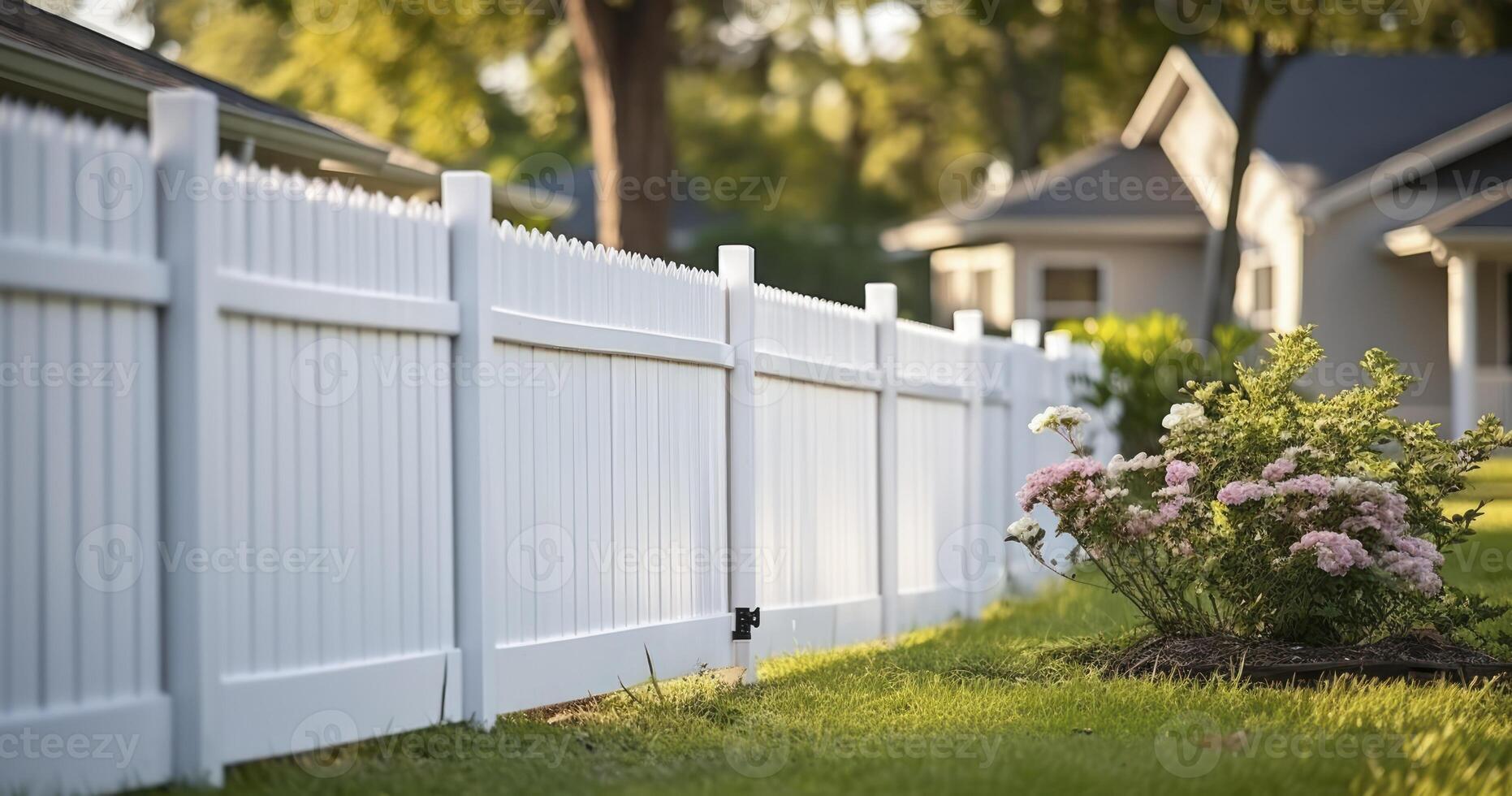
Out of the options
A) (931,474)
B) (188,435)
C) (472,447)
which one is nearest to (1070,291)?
(931,474)

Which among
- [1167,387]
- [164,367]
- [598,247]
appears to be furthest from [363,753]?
[1167,387]

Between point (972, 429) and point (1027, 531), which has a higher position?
point (972, 429)

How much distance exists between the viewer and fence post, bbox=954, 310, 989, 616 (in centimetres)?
990

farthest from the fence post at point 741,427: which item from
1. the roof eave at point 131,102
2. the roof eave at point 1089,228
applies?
the roof eave at point 1089,228

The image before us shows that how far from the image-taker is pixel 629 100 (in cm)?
1923

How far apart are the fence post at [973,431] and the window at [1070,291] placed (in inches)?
589

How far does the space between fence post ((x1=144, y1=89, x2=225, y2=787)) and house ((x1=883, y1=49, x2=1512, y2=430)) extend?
60.1 feet

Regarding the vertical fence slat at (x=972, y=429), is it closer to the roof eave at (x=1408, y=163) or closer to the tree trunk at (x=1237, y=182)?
the tree trunk at (x=1237, y=182)

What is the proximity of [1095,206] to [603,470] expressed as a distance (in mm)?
19434

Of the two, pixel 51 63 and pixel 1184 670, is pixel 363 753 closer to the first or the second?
pixel 1184 670

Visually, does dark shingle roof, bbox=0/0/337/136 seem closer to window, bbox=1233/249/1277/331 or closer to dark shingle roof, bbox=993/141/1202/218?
dark shingle roof, bbox=993/141/1202/218

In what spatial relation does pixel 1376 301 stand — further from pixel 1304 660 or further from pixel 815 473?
pixel 1304 660

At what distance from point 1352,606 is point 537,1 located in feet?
58.9

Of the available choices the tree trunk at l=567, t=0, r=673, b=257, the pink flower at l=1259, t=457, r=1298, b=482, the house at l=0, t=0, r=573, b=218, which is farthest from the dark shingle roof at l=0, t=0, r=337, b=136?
the tree trunk at l=567, t=0, r=673, b=257
